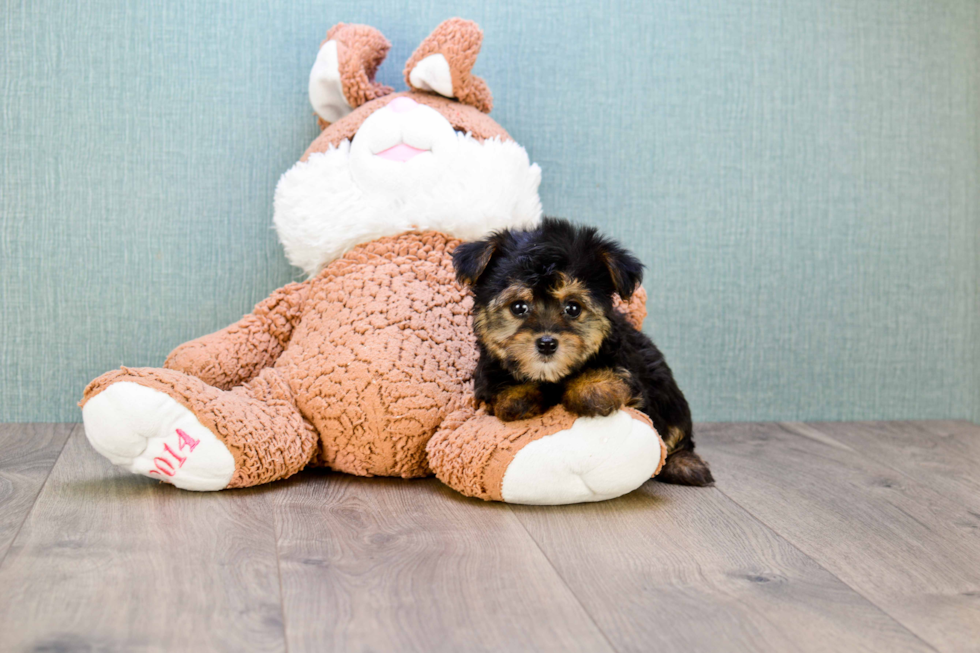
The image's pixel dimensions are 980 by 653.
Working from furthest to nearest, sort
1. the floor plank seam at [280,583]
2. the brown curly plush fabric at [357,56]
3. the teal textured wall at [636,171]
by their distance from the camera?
1. the teal textured wall at [636,171]
2. the brown curly plush fabric at [357,56]
3. the floor plank seam at [280,583]

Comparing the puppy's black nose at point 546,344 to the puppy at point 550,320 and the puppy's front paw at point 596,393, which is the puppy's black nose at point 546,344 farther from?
the puppy's front paw at point 596,393

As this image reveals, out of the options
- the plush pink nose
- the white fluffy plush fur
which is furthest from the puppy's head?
the plush pink nose

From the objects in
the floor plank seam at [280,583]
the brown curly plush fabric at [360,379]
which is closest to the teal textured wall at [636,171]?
the brown curly plush fabric at [360,379]

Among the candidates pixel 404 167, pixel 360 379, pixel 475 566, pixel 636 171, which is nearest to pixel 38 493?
pixel 360 379

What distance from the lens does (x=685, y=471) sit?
6.85ft

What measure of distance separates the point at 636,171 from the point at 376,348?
3.92ft

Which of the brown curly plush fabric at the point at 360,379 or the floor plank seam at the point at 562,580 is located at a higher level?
the brown curly plush fabric at the point at 360,379

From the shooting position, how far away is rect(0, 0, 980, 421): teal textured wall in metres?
2.51

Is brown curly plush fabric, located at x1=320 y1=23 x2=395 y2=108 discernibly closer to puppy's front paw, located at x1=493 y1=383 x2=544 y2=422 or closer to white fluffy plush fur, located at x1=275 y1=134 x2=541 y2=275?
Result: white fluffy plush fur, located at x1=275 y1=134 x2=541 y2=275

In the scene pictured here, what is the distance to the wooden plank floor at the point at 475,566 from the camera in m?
1.22

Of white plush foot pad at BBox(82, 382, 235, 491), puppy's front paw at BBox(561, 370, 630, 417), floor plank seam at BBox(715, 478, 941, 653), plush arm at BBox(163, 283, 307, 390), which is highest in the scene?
plush arm at BBox(163, 283, 307, 390)

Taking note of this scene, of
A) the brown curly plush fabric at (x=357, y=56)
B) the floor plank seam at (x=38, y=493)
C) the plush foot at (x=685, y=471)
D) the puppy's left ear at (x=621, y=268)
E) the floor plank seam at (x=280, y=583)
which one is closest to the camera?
the floor plank seam at (x=280, y=583)

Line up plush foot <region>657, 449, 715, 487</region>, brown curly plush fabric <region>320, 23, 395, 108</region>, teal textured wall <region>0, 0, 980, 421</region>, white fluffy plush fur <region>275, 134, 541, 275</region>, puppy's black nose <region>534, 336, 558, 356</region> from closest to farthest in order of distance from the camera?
1. puppy's black nose <region>534, 336, 558, 356</region>
2. plush foot <region>657, 449, 715, 487</region>
3. white fluffy plush fur <region>275, 134, 541, 275</region>
4. brown curly plush fabric <region>320, 23, 395, 108</region>
5. teal textured wall <region>0, 0, 980, 421</region>

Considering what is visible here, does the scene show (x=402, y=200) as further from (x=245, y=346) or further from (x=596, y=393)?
(x=596, y=393)
